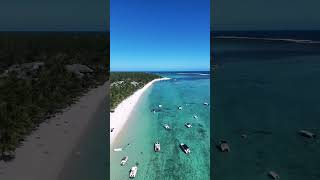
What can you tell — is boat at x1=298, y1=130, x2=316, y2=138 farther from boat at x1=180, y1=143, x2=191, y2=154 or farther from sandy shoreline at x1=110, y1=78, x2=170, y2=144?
sandy shoreline at x1=110, y1=78, x2=170, y2=144

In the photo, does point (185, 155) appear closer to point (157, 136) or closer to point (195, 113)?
point (157, 136)

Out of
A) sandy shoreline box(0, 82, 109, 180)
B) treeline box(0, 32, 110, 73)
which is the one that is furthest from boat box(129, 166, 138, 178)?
treeline box(0, 32, 110, 73)

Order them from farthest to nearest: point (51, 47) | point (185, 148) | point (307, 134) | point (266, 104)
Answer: point (51, 47) → point (266, 104) → point (307, 134) → point (185, 148)

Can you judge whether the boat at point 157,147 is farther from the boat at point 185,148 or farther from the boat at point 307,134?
the boat at point 307,134

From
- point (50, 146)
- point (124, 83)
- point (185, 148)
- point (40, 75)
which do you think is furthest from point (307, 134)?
point (124, 83)

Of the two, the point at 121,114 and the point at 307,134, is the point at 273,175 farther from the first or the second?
Result: the point at 121,114

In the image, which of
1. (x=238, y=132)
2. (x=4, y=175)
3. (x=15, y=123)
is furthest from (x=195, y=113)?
(x=4, y=175)
